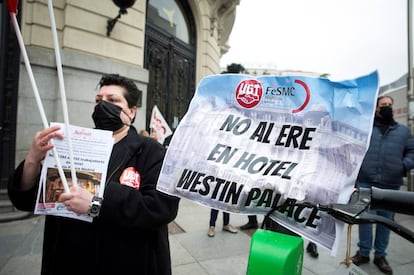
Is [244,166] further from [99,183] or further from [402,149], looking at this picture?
[402,149]

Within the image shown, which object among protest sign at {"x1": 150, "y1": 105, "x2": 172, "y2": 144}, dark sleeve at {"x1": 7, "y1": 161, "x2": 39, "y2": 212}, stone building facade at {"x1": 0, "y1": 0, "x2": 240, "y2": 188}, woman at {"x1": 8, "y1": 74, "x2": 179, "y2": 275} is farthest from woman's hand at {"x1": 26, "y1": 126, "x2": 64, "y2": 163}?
stone building facade at {"x1": 0, "y1": 0, "x2": 240, "y2": 188}

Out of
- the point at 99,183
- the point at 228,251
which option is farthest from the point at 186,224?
the point at 99,183

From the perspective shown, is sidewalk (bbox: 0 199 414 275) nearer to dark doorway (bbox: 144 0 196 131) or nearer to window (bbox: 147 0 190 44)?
dark doorway (bbox: 144 0 196 131)

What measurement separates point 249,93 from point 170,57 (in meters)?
8.47

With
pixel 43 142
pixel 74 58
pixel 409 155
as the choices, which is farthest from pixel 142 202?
pixel 74 58

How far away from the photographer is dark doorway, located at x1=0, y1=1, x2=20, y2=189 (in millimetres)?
5227

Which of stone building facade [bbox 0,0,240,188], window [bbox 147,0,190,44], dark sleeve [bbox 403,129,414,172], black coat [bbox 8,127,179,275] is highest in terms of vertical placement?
window [bbox 147,0,190,44]

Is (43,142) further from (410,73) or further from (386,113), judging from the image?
(410,73)

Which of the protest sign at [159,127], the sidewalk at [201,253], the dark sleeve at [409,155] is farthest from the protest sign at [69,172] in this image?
the protest sign at [159,127]

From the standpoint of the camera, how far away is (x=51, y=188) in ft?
4.23

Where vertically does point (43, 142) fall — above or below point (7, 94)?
below

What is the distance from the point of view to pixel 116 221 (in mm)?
1273

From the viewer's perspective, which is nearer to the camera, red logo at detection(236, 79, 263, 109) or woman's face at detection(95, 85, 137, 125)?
red logo at detection(236, 79, 263, 109)

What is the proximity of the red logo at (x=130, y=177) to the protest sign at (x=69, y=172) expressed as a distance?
0.13m
